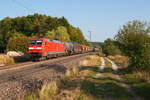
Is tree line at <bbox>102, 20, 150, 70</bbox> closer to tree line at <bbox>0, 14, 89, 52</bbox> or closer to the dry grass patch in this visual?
the dry grass patch

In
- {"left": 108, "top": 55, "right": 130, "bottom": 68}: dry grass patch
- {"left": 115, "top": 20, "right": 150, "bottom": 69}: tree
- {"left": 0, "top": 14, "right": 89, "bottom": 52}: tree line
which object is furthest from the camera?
{"left": 0, "top": 14, "right": 89, "bottom": 52}: tree line

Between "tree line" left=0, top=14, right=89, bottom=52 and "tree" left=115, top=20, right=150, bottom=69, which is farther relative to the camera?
"tree line" left=0, top=14, right=89, bottom=52

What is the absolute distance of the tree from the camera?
55.0 feet

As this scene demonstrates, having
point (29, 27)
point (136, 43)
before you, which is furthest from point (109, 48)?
point (136, 43)

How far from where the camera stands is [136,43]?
59.3 feet

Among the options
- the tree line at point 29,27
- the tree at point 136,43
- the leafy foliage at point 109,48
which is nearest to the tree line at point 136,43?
the tree at point 136,43

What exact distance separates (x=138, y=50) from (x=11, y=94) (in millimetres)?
12041

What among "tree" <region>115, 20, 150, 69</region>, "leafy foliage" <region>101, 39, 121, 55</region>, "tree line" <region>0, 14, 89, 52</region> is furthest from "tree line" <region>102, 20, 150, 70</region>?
"tree line" <region>0, 14, 89, 52</region>

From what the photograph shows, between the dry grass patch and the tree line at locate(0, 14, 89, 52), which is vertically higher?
the tree line at locate(0, 14, 89, 52)

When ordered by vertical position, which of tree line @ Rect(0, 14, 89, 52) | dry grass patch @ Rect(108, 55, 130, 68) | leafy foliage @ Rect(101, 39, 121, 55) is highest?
tree line @ Rect(0, 14, 89, 52)

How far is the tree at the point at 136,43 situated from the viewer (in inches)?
659

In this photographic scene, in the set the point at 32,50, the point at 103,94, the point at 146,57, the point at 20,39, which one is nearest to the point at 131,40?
the point at 146,57

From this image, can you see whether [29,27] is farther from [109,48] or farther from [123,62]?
[123,62]

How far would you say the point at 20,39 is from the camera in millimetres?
40594
